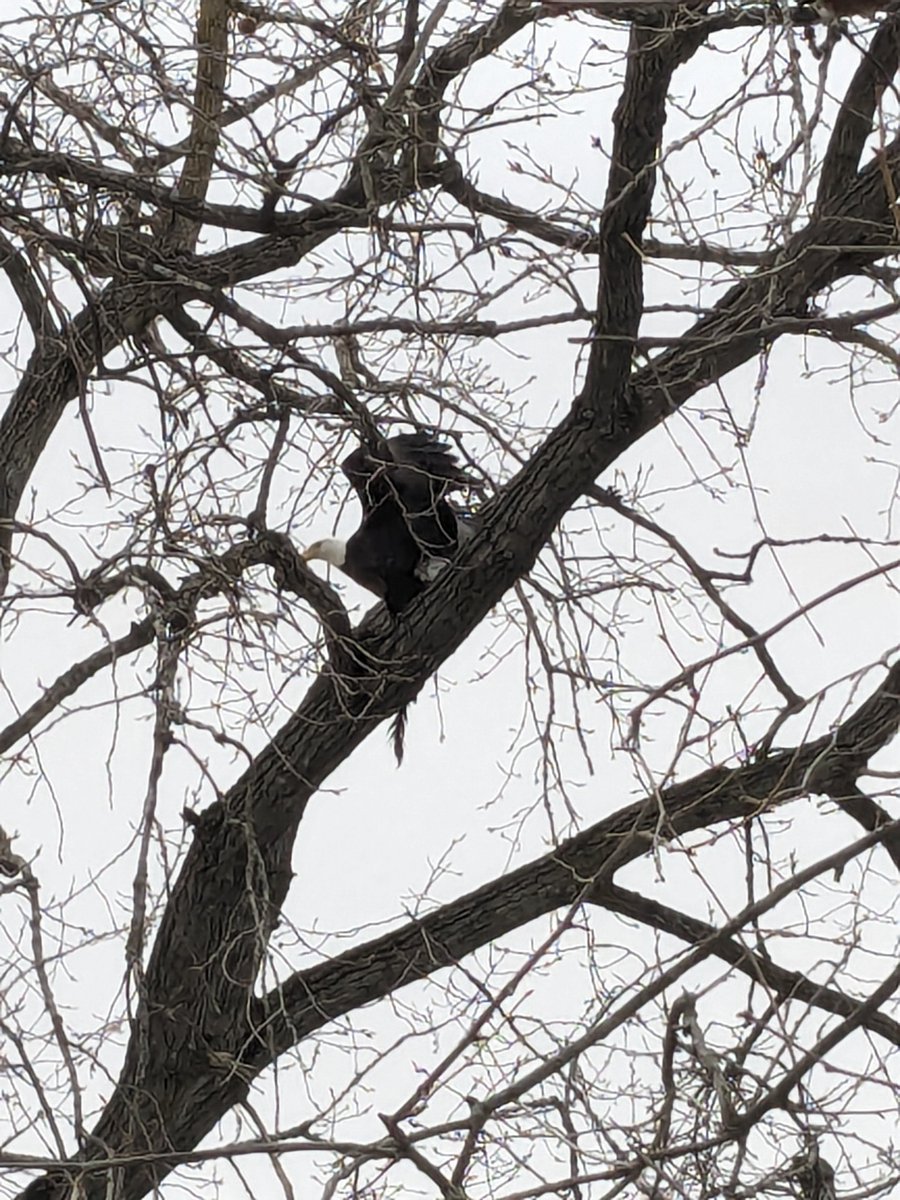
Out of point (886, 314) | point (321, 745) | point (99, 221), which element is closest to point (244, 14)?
point (99, 221)

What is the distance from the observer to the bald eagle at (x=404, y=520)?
3.55 meters

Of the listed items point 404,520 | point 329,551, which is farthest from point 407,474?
point 329,551

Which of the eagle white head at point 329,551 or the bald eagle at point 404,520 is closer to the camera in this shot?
the bald eagle at point 404,520

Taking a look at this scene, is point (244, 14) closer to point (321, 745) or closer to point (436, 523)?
point (436, 523)

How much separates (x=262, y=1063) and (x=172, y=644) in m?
1.06

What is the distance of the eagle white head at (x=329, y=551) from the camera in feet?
A: 12.1

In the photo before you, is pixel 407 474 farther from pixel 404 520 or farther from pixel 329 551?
pixel 329 551

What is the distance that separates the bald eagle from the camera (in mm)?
3549

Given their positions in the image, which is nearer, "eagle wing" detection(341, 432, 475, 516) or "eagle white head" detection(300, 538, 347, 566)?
"eagle wing" detection(341, 432, 475, 516)

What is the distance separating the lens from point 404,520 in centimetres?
355

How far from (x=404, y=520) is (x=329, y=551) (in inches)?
10.1

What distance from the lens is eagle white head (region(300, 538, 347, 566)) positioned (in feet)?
12.1

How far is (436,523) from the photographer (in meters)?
3.61

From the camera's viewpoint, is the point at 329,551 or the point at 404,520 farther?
the point at 329,551
